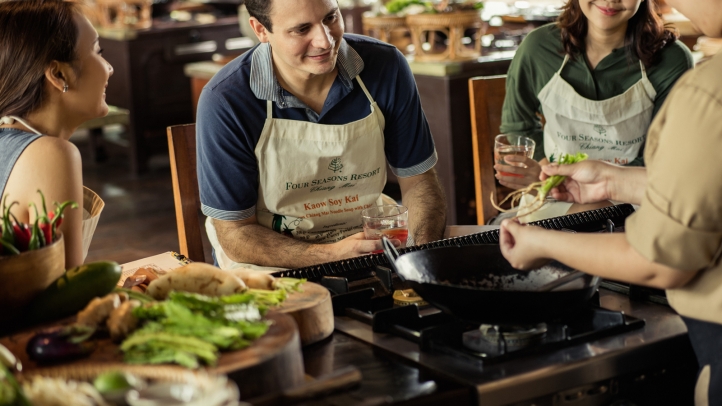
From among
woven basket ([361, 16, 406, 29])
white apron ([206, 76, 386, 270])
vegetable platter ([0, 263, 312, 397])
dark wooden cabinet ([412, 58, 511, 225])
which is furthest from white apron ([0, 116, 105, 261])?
woven basket ([361, 16, 406, 29])

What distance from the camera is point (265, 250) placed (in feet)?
7.79

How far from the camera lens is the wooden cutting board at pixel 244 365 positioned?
1170 millimetres

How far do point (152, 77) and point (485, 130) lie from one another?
182 inches

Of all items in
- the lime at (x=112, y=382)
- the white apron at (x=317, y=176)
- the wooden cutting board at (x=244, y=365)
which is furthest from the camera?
the white apron at (x=317, y=176)

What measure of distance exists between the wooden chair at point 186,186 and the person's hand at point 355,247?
0.48 m

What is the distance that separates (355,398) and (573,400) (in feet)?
1.28

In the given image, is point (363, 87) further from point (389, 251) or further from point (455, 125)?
point (455, 125)

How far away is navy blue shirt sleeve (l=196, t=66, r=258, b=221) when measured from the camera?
2.39 metres

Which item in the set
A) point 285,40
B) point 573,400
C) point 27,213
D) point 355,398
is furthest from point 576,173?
point 27,213

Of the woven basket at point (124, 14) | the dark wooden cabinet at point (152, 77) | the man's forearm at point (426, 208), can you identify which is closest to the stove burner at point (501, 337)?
the man's forearm at point (426, 208)

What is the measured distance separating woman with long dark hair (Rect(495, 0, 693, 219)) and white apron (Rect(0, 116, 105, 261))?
1.51m

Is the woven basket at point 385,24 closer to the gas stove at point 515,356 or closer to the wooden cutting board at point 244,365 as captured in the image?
the gas stove at point 515,356

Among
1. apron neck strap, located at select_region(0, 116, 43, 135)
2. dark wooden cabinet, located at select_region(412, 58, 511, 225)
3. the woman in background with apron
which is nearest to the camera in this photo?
the woman in background with apron

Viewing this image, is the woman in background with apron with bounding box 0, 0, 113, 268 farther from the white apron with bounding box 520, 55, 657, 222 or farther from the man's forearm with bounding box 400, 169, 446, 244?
the white apron with bounding box 520, 55, 657, 222
